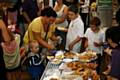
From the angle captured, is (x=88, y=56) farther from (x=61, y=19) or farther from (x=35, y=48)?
(x=61, y=19)

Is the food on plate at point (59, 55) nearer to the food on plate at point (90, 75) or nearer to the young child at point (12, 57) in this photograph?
the young child at point (12, 57)

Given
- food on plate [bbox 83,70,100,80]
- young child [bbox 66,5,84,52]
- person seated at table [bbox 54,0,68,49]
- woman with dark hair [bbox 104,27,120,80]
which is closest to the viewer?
woman with dark hair [bbox 104,27,120,80]

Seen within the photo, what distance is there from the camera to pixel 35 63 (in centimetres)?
610

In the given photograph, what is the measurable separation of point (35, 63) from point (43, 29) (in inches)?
Answer: 28.7

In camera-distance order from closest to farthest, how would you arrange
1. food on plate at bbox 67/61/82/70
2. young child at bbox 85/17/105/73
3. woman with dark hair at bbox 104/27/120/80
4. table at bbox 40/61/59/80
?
1. woman with dark hair at bbox 104/27/120/80
2. table at bbox 40/61/59/80
3. food on plate at bbox 67/61/82/70
4. young child at bbox 85/17/105/73

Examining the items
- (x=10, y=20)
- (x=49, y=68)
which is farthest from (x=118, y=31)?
(x=10, y=20)

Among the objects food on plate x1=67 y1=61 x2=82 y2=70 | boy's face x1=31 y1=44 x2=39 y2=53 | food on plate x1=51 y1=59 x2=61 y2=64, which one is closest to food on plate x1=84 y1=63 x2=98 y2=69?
food on plate x1=67 y1=61 x2=82 y2=70

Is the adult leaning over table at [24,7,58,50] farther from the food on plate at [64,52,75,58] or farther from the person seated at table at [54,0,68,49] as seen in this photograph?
the person seated at table at [54,0,68,49]

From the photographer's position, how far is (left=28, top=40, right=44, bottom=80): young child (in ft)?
20.0

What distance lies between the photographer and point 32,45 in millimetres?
6113

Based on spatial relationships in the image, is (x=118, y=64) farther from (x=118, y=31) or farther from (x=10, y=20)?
(x=10, y=20)

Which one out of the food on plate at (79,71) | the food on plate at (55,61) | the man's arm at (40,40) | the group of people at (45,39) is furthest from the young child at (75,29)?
the food on plate at (79,71)

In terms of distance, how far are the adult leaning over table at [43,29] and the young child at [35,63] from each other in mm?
319

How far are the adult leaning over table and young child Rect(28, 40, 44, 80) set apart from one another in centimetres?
32
